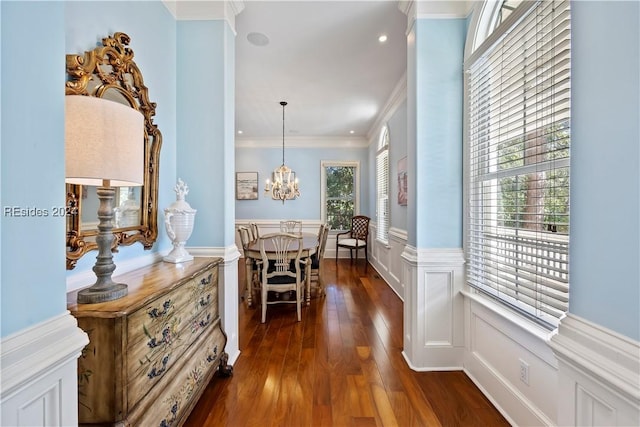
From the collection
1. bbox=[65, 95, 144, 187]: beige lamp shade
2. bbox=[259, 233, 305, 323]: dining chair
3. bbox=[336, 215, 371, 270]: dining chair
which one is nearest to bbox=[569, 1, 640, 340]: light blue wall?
bbox=[65, 95, 144, 187]: beige lamp shade

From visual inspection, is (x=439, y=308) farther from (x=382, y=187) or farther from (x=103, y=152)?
(x=382, y=187)

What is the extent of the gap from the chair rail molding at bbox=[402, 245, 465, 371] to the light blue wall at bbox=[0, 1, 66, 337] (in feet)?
6.37

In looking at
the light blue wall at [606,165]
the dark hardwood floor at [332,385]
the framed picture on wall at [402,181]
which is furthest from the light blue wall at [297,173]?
the light blue wall at [606,165]

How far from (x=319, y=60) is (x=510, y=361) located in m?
3.12

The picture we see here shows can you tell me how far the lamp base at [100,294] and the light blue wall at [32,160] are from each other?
1.37ft

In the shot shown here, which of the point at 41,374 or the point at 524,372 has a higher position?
the point at 41,374

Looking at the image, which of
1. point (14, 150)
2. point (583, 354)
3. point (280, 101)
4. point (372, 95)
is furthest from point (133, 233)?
point (372, 95)

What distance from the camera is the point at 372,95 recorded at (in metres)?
3.94

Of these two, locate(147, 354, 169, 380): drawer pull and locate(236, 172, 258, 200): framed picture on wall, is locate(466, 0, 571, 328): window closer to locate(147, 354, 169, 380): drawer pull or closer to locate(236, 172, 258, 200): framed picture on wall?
locate(147, 354, 169, 380): drawer pull

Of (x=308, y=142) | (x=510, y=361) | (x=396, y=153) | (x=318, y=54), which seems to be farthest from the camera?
(x=308, y=142)

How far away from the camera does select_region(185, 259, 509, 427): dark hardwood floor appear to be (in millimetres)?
1565

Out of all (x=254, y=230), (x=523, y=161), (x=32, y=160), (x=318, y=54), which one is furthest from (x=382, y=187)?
(x=32, y=160)

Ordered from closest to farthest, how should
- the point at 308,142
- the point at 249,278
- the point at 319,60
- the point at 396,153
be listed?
the point at 319,60 → the point at 249,278 → the point at 396,153 → the point at 308,142

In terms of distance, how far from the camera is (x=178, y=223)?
5.75 feet
